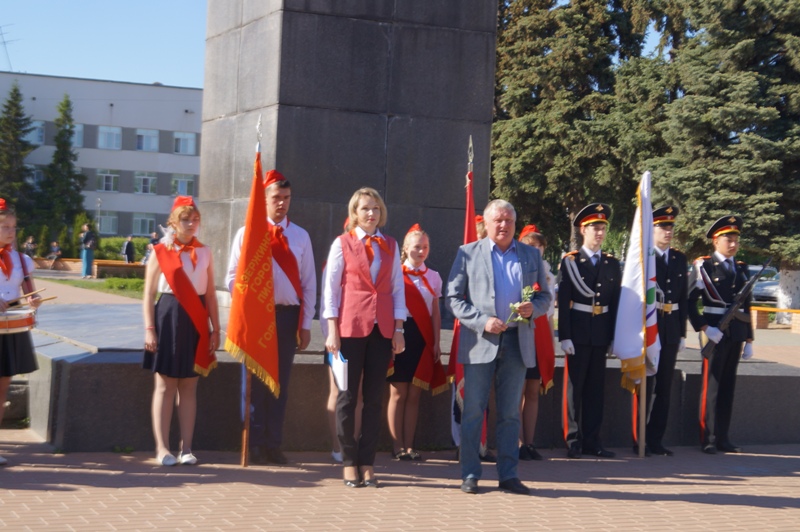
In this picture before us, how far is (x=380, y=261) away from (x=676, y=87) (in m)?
33.0

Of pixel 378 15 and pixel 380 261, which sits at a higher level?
pixel 378 15

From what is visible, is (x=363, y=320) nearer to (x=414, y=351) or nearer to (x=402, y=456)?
(x=414, y=351)

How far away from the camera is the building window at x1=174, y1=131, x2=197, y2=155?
65562 mm

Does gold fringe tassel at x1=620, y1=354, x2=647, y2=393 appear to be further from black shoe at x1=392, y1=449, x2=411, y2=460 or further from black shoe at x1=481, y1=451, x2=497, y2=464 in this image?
black shoe at x1=392, y1=449, x2=411, y2=460

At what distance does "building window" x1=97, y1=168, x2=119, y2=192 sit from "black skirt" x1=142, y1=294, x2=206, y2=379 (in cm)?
6190

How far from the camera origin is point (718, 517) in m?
6.83

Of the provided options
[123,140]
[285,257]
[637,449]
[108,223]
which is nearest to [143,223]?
[108,223]

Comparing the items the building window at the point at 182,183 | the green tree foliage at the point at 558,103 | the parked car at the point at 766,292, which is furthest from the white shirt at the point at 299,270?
the building window at the point at 182,183

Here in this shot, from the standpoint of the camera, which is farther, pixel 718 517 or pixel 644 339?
pixel 644 339

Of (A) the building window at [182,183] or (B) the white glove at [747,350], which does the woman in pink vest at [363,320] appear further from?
(A) the building window at [182,183]

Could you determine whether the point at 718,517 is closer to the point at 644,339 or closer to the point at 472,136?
the point at 644,339

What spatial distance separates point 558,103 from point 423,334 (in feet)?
107

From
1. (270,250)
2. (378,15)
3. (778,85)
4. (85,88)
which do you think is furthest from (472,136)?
(85,88)

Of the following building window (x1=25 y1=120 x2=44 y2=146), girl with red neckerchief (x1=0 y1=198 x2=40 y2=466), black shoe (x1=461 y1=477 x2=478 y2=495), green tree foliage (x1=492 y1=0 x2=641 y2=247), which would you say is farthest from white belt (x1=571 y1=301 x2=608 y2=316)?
building window (x1=25 y1=120 x2=44 y2=146)
